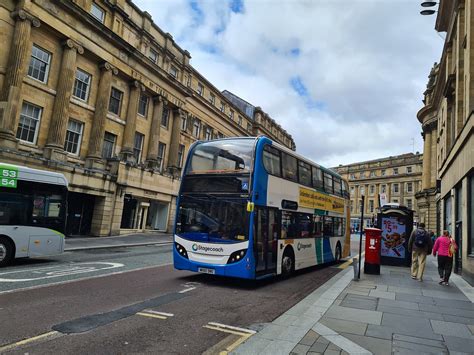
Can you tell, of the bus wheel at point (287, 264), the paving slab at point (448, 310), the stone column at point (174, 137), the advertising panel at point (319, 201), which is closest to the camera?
the paving slab at point (448, 310)

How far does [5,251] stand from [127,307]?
20.3 ft

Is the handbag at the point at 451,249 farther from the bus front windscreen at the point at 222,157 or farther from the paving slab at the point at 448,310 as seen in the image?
the bus front windscreen at the point at 222,157

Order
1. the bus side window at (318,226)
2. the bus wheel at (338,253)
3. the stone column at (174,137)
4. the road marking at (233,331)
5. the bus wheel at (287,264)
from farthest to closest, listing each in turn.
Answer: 1. the stone column at (174,137)
2. the bus wheel at (338,253)
3. the bus side window at (318,226)
4. the bus wheel at (287,264)
5. the road marking at (233,331)

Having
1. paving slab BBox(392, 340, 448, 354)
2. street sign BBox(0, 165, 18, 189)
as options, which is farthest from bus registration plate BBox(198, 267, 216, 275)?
street sign BBox(0, 165, 18, 189)

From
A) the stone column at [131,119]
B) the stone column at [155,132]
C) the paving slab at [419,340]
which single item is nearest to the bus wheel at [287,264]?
the paving slab at [419,340]

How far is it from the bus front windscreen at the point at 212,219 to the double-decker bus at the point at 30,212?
16.1 feet

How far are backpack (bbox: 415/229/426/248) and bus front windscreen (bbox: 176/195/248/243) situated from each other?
6.49 meters

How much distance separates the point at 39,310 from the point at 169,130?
2778 centimetres

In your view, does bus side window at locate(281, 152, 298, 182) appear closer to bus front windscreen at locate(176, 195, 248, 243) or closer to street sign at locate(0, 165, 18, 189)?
bus front windscreen at locate(176, 195, 248, 243)

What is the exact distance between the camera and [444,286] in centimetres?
1092

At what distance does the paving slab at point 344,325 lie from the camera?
5.62 m

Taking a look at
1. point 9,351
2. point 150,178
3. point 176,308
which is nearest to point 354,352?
point 176,308

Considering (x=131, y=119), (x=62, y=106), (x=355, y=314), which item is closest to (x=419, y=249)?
(x=355, y=314)

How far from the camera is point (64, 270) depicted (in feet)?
34.0
